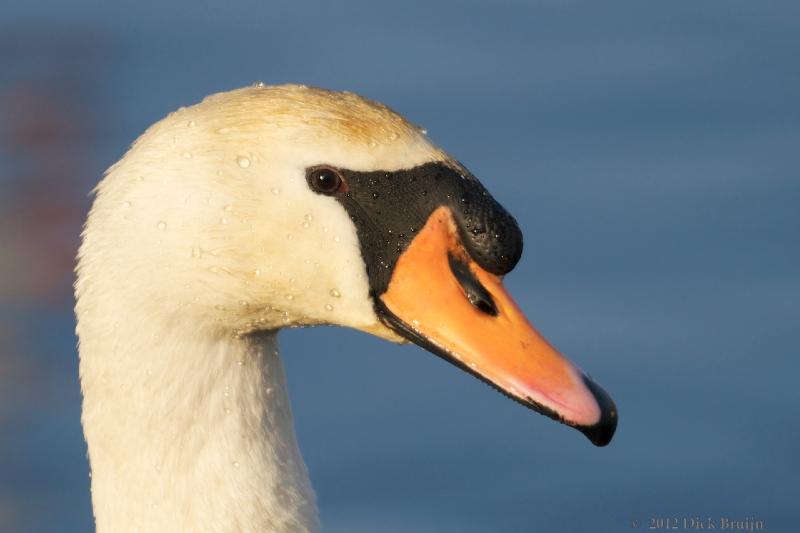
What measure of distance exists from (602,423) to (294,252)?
81cm

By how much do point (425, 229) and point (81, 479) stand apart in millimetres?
3687

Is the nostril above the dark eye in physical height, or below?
below

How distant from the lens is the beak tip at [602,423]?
441 cm

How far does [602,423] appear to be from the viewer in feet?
14.5

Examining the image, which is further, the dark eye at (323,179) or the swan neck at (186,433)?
the swan neck at (186,433)

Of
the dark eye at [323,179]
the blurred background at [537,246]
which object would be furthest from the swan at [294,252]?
the blurred background at [537,246]

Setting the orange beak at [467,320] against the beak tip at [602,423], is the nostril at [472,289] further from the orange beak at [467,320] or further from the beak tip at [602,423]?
the beak tip at [602,423]

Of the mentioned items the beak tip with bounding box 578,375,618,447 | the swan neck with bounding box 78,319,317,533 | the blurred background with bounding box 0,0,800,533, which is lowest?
the beak tip with bounding box 578,375,618,447

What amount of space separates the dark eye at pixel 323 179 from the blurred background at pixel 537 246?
3327 millimetres

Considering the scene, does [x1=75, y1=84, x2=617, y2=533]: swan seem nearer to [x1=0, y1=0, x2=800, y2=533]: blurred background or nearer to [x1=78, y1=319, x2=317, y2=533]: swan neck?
[x1=78, y1=319, x2=317, y2=533]: swan neck

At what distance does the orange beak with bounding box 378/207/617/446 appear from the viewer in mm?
4484

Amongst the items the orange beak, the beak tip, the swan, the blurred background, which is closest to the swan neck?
the swan

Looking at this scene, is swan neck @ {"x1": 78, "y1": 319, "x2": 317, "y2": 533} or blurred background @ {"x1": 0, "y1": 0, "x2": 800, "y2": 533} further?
blurred background @ {"x1": 0, "y1": 0, "x2": 800, "y2": 533}

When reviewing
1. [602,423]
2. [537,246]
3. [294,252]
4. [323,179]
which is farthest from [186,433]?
[537,246]
